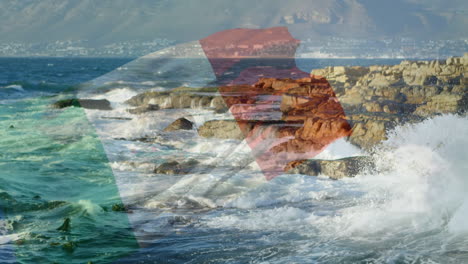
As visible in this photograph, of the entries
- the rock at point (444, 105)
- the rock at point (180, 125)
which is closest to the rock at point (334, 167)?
the rock at point (444, 105)

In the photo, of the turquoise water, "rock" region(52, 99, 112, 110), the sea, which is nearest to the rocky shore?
"rock" region(52, 99, 112, 110)

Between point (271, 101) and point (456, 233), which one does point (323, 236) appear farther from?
point (271, 101)

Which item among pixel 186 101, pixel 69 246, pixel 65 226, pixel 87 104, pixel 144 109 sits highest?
pixel 69 246

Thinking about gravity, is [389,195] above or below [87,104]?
above

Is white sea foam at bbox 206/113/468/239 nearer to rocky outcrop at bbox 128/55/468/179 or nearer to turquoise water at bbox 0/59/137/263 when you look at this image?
rocky outcrop at bbox 128/55/468/179

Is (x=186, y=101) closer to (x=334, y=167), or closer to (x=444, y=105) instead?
(x=444, y=105)

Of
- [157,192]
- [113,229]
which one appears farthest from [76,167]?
[113,229]

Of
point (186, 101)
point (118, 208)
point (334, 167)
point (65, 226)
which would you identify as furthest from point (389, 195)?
point (186, 101)
